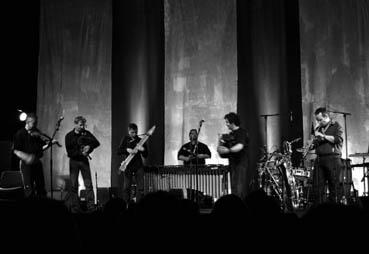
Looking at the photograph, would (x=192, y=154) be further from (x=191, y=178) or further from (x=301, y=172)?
(x=301, y=172)

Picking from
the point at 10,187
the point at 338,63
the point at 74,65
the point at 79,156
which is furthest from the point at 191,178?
the point at 74,65

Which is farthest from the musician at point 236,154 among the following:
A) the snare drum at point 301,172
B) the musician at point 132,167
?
the musician at point 132,167

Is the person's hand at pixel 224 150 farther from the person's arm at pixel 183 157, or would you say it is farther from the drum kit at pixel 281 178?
the person's arm at pixel 183 157

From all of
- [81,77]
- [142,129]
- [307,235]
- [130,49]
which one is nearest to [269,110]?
[142,129]

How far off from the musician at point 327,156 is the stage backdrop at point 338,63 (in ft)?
11.3

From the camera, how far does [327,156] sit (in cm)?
933

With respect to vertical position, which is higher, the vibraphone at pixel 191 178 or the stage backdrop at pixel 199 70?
the stage backdrop at pixel 199 70

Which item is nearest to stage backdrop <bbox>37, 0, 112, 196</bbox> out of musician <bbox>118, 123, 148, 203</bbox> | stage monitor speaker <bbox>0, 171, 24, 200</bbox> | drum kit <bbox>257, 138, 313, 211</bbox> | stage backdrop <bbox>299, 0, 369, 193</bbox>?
stage monitor speaker <bbox>0, 171, 24, 200</bbox>

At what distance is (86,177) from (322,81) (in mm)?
6721

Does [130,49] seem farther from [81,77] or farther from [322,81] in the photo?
[322,81]

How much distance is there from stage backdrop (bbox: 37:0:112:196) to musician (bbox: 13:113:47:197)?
14.5 feet

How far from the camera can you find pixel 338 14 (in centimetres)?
1341

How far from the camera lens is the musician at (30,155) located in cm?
1055

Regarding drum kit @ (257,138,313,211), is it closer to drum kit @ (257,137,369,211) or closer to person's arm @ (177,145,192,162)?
drum kit @ (257,137,369,211)
